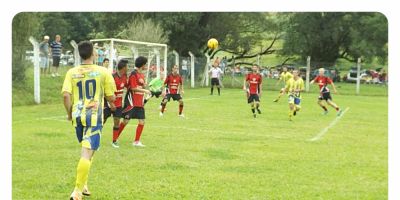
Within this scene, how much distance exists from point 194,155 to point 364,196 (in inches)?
134

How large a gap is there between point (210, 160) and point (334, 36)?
34136 mm

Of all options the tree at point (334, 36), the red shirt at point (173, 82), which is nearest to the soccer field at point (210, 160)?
the red shirt at point (173, 82)

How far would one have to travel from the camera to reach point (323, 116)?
17812mm

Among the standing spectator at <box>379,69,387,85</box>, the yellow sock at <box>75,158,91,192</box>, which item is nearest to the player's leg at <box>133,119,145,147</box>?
the yellow sock at <box>75,158,91,192</box>

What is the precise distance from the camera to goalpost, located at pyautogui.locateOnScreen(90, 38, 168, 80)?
2140 cm

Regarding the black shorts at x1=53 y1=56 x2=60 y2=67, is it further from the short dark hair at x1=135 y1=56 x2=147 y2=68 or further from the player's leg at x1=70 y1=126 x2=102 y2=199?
the player's leg at x1=70 y1=126 x2=102 y2=199

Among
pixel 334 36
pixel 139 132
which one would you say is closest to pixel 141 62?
pixel 139 132

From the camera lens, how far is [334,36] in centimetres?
4106

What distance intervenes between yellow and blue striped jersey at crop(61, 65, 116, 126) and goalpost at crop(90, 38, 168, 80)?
45.9 ft

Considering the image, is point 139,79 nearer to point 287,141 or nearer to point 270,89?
point 287,141

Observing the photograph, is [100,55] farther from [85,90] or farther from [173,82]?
[85,90]

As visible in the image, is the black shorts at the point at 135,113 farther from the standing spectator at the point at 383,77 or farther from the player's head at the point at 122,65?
the standing spectator at the point at 383,77

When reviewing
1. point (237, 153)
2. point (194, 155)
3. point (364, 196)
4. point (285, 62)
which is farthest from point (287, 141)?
point (285, 62)

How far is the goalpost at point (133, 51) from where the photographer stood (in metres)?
21.4
